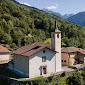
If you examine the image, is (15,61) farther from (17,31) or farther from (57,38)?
(17,31)

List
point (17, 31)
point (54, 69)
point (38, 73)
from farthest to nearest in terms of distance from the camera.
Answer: point (17, 31)
point (54, 69)
point (38, 73)

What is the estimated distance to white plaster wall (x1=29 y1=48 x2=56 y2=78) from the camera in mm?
28664

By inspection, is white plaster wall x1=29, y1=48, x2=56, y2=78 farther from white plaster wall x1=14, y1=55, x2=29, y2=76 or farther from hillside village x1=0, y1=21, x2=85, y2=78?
white plaster wall x1=14, y1=55, x2=29, y2=76

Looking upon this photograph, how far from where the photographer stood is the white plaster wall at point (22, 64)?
28.9 m

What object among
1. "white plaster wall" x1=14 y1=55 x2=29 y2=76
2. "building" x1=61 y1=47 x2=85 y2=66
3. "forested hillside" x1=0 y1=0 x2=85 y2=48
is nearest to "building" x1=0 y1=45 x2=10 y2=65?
"white plaster wall" x1=14 y1=55 x2=29 y2=76

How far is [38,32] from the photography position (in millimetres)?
93250

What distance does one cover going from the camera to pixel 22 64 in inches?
1201

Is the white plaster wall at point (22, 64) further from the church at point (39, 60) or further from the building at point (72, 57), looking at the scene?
the building at point (72, 57)

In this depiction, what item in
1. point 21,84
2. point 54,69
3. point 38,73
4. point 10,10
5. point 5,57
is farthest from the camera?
point 10,10

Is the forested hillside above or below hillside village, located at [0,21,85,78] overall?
above

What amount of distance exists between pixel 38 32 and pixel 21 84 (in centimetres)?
6874

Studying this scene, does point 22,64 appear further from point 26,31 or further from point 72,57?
point 26,31

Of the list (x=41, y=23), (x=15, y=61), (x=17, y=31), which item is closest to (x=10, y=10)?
(x=41, y=23)

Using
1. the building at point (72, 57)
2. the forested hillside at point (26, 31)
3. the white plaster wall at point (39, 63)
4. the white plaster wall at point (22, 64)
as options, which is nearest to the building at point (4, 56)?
the white plaster wall at point (22, 64)
